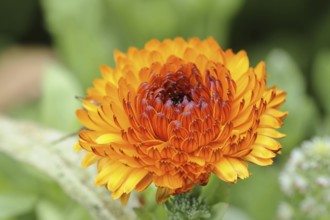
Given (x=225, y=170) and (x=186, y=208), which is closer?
(x=225, y=170)

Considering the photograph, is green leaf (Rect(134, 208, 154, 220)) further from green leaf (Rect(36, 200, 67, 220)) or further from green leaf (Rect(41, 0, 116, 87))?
green leaf (Rect(41, 0, 116, 87))

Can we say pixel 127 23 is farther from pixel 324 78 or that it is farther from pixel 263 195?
pixel 263 195

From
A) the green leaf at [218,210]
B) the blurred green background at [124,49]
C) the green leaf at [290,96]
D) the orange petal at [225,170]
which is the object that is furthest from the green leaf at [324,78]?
the orange petal at [225,170]

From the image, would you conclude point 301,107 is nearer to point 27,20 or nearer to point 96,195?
point 96,195

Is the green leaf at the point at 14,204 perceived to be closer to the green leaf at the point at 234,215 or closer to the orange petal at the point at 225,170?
the green leaf at the point at 234,215

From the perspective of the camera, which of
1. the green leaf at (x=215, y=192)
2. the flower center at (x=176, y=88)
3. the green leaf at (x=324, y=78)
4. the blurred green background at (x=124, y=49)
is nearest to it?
the flower center at (x=176, y=88)

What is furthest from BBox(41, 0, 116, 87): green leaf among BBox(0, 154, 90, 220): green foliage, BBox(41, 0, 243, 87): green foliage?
BBox(0, 154, 90, 220): green foliage

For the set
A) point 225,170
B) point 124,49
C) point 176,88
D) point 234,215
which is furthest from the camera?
point 124,49

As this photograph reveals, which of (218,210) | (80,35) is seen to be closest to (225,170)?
(218,210)
